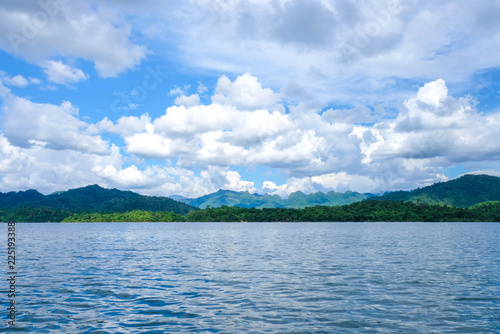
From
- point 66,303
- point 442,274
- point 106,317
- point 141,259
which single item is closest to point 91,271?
point 141,259

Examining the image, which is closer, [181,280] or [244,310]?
[244,310]

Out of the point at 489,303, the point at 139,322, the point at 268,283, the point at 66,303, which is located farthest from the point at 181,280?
the point at 489,303

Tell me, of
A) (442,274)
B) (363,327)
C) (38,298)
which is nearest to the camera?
(363,327)

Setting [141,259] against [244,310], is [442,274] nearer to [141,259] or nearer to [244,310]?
[244,310]

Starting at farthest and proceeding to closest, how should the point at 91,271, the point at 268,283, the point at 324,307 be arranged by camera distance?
the point at 91,271 → the point at 268,283 → the point at 324,307

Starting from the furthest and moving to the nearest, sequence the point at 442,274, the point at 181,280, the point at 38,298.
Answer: the point at 442,274 < the point at 181,280 < the point at 38,298

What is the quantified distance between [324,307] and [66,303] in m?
18.4

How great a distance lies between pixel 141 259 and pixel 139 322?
110ft

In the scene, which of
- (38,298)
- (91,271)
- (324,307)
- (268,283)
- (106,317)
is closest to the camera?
(106,317)

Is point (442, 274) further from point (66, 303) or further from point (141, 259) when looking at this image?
point (141, 259)

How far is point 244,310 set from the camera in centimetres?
2472

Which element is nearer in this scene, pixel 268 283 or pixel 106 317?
pixel 106 317

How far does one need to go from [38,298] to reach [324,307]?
2129 cm

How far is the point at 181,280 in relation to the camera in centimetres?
3656
